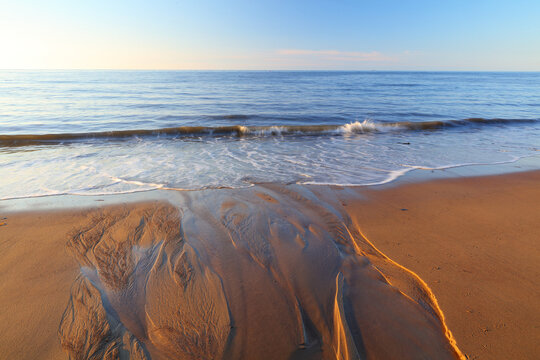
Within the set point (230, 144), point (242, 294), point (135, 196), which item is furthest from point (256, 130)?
point (242, 294)

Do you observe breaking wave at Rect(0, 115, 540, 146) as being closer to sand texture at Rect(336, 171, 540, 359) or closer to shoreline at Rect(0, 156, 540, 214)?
shoreline at Rect(0, 156, 540, 214)

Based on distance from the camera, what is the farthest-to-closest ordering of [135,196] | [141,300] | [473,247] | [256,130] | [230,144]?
[256,130] < [230,144] < [135,196] < [473,247] < [141,300]

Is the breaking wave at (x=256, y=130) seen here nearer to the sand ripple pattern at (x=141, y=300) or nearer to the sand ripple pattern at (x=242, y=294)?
the sand ripple pattern at (x=242, y=294)

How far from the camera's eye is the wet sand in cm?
208

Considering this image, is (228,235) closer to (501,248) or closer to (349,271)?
(349,271)

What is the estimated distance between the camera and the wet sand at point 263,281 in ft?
6.82

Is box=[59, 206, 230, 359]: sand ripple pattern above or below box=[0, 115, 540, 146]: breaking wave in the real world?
below

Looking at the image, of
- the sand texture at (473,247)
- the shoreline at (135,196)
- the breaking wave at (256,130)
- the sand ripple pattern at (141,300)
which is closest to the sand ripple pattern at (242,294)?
the sand ripple pattern at (141,300)

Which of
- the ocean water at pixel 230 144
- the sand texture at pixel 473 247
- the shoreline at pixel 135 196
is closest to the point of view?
the sand texture at pixel 473 247

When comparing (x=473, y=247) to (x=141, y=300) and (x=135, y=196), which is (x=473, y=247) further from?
(x=135, y=196)

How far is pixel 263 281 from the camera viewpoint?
275 cm

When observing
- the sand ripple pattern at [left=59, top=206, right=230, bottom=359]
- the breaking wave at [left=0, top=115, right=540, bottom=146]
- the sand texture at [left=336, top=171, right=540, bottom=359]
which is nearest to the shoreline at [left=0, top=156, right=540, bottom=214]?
the sand texture at [left=336, top=171, right=540, bottom=359]

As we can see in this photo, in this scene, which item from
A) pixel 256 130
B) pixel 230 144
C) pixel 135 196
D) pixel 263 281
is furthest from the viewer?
pixel 256 130

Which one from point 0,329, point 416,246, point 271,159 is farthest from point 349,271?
point 271,159
